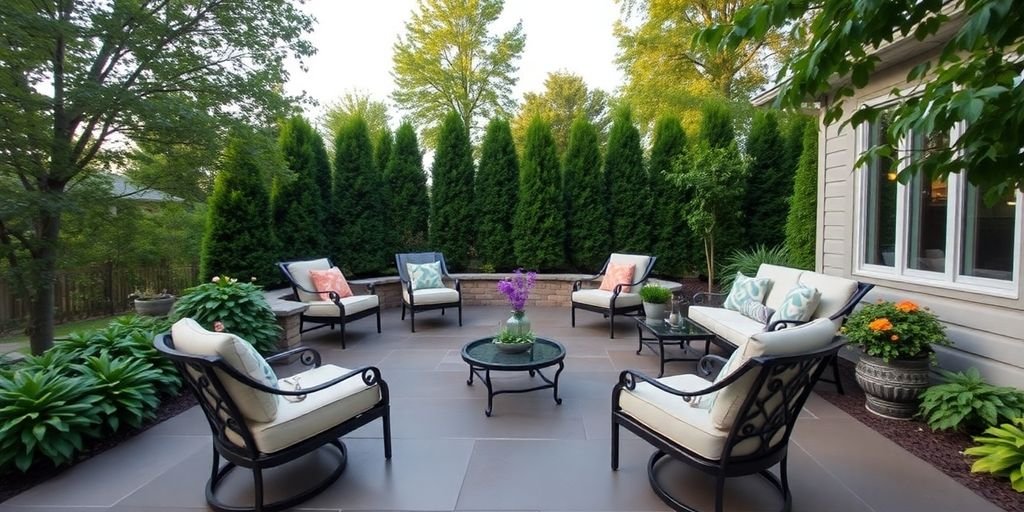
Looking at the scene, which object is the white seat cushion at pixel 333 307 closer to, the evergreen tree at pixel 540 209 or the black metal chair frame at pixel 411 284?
the black metal chair frame at pixel 411 284

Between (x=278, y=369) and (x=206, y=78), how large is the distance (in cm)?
333

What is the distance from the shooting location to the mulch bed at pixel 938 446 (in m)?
2.16

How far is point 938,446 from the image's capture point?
2.64 metres

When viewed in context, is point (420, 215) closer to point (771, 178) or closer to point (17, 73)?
point (17, 73)

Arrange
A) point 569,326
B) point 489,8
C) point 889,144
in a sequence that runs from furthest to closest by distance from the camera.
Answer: point 489,8
point 569,326
point 889,144

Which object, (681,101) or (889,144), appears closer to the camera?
(889,144)

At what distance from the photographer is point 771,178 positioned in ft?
23.9

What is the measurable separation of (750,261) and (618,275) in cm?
209

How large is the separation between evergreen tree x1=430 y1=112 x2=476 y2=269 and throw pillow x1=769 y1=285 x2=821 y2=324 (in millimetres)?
5438

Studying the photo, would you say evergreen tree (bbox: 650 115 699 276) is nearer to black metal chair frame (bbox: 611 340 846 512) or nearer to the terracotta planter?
the terracotta planter

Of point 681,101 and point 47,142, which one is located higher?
point 681,101

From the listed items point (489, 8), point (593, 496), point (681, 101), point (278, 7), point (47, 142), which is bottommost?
point (593, 496)

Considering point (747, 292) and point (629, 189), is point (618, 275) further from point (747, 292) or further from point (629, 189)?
point (629, 189)

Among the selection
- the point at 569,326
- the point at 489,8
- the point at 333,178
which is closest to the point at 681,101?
the point at 489,8
